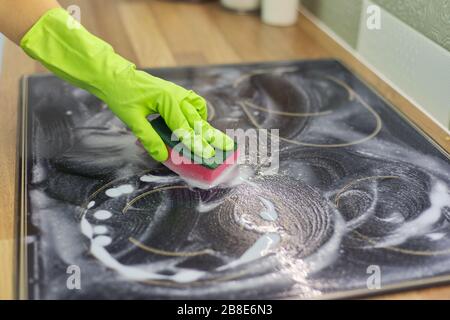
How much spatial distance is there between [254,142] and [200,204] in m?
0.20

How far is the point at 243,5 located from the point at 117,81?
2.27 feet

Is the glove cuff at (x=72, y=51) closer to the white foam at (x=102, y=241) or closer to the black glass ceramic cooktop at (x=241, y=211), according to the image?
the black glass ceramic cooktop at (x=241, y=211)

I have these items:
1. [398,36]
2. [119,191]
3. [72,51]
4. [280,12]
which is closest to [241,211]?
[119,191]

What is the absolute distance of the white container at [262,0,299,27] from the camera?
1.35 meters

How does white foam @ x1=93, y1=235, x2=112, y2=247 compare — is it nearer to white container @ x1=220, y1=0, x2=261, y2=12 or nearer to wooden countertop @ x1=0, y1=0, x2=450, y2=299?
wooden countertop @ x1=0, y1=0, x2=450, y2=299

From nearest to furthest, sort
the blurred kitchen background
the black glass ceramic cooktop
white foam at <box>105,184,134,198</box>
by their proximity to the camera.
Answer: the black glass ceramic cooktop, white foam at <box>105,184,134,198</box>, the blurred kitchen background

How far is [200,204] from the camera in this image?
2.50 ft

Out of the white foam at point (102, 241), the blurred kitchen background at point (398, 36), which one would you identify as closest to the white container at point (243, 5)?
the blurred kitchen background at point (398, 36)

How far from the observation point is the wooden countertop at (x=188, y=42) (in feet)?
3.46

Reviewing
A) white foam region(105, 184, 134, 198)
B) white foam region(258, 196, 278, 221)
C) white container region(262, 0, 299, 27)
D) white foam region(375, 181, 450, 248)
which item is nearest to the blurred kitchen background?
white container region(262, 0, 299, 27)

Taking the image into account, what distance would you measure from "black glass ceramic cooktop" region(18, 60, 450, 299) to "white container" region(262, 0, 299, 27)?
40 centimetres

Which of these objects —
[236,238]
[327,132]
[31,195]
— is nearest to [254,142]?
[327,132]

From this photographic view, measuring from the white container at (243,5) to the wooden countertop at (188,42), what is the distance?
2 cm
